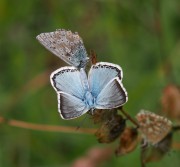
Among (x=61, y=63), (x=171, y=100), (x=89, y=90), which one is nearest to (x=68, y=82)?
(x=89, y=90)

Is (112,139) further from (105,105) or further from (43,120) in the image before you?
(43,120)

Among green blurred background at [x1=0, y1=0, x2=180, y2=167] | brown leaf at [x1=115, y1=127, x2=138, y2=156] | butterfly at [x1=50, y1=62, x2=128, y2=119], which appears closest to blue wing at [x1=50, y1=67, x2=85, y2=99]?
butterfly at [x1=50, y1=62, x2=128, y2=119]

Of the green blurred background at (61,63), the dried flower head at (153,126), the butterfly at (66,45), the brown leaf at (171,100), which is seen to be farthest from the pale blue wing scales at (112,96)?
the green blurred background at (61,63)

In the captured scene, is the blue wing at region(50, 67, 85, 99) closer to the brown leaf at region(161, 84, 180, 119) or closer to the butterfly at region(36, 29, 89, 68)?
the butterfly at region(36, 29, 89, 68)

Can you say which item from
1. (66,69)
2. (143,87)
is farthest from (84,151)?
(66,69)

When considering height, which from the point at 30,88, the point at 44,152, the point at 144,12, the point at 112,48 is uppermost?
the point at 144,12

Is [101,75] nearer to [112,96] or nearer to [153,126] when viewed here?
[112,96]
